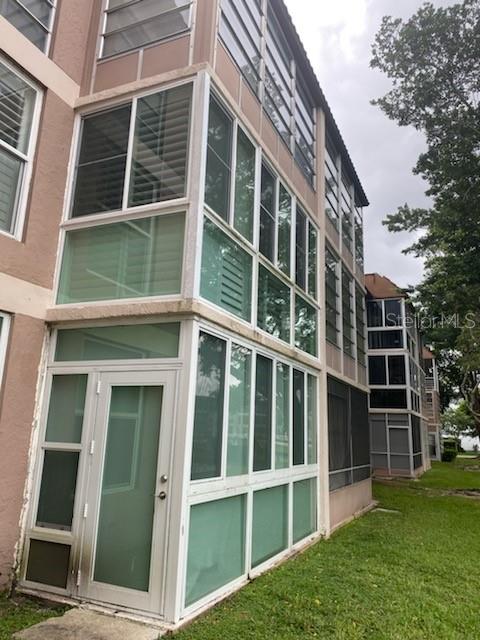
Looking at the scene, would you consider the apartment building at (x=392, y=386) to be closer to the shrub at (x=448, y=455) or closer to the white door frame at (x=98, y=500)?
the shrub at (x=448, y=455)

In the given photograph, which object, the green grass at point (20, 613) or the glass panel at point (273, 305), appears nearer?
the green grass at point (20, 613)

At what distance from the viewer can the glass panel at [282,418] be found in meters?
6.93

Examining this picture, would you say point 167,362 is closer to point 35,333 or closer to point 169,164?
point 35,333

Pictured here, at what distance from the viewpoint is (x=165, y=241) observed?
5.22 metres

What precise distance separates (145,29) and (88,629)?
23.3 feet

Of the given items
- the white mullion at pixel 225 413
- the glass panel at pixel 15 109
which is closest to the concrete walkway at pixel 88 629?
the white mullion at pixel 225 413

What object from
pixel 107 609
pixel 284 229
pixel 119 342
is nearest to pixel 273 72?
pixel 284 229

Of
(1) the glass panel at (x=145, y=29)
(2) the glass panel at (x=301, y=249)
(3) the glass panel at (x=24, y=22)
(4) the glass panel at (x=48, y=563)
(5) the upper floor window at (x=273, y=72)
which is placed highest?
(5) the upper floor window at (x=273, y=72)

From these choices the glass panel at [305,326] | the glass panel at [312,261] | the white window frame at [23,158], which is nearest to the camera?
the white window frame at [23,158]

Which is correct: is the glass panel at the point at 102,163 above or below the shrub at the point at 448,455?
above

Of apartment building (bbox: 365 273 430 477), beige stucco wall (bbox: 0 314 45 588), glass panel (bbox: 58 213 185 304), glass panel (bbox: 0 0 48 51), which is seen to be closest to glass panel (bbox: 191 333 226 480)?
glass panel (bbox: 58 213 185 304)

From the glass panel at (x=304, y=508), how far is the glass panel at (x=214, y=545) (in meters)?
2.06

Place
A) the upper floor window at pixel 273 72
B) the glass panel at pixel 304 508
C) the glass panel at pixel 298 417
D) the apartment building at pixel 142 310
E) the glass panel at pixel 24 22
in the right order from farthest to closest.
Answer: the glass panel at pixel 298 417 < the glass panel at pixel 304 508 < the upper floor window at pixel 273 72 < the glass panel at pixel 24 22 < the apartment building at pixel 142 310

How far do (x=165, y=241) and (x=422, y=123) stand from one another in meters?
10.7
